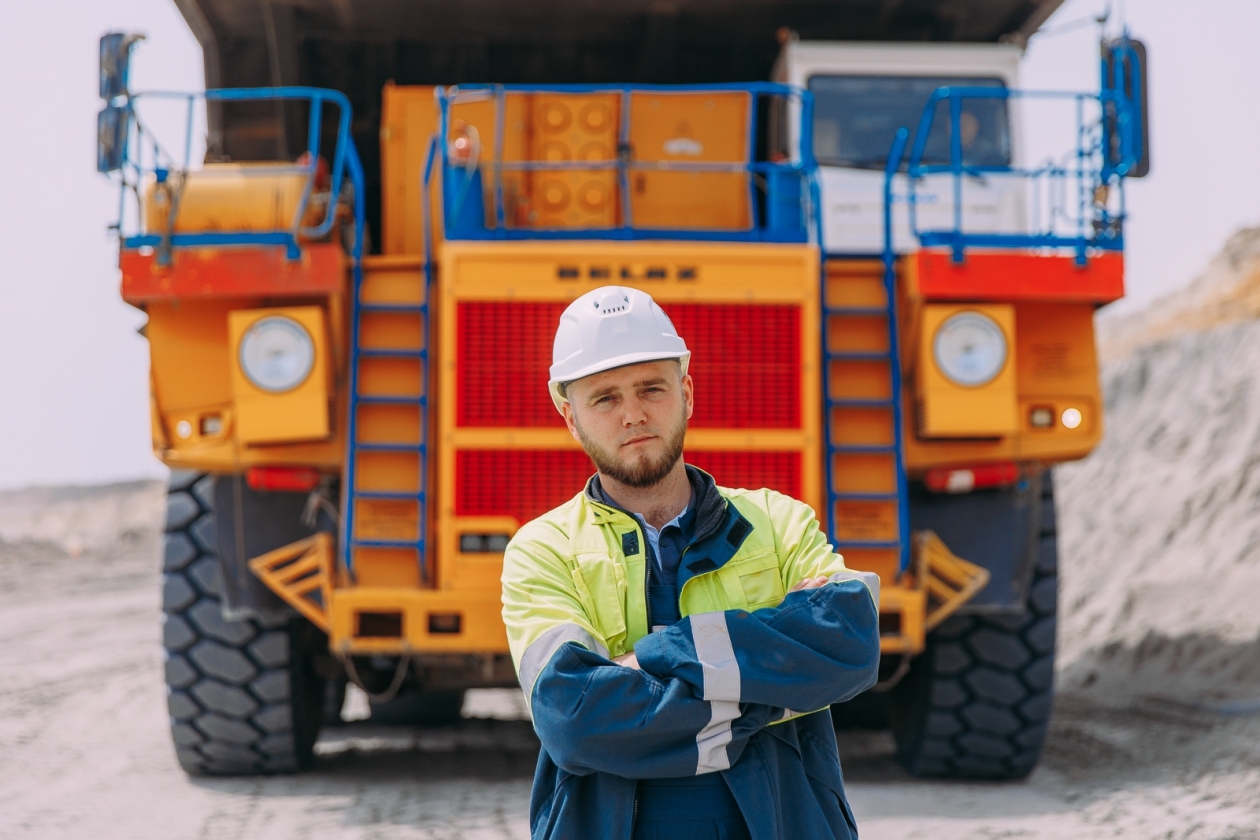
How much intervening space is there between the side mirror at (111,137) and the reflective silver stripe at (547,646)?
348 cm

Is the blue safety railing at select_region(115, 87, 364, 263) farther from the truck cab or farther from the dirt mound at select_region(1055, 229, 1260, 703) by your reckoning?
the dirt mound at select_region(1055, 229, 1260, 703)

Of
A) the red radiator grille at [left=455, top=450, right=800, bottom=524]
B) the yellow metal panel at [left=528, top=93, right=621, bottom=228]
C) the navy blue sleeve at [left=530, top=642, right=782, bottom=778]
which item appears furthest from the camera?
the yellow metal panel at [left=528, top=93, right=621, bottom=228]

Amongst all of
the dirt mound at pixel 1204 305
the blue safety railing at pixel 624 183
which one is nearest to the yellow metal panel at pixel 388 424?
the blue safety railing at pixel 624 183

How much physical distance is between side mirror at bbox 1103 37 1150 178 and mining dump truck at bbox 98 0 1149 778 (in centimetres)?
1

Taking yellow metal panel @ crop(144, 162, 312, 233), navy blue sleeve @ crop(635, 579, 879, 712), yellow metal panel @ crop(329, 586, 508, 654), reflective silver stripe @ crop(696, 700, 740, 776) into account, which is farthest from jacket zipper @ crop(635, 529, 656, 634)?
yellow metal panel @ crop(144, 162, 312, 233)

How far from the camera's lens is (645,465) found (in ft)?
8.11

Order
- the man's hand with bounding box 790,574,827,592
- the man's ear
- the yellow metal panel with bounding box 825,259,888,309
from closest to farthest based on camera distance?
the man's hand with bounding box 790,574,827,592 < the man's ear < the yellow metal panel with bounding box 825,259,888,309

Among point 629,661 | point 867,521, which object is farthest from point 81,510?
point 629,661

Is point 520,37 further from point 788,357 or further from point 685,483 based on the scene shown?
point 685,483

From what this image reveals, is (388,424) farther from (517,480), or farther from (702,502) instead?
(702,502)

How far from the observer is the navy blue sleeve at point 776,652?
228 centimetres

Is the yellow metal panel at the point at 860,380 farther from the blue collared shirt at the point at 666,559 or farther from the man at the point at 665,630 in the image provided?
the blue collared shirt at the point at 666,559

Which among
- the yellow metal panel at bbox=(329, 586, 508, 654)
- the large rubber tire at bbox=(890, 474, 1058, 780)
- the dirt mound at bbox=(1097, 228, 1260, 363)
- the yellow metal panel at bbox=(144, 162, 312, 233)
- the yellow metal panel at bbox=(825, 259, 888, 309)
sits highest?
the dirt mound at bbox=(1097, 228, 1260, 363)

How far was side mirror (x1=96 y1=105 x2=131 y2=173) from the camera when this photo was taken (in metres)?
5.11
